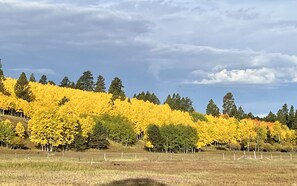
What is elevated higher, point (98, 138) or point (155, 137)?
point (155, 137)

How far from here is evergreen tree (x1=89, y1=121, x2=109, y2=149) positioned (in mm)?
156125

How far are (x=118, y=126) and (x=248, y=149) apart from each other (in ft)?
206

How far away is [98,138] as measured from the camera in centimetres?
15638

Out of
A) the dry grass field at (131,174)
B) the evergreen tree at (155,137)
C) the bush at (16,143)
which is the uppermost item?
the evergreen tree at (155,137)

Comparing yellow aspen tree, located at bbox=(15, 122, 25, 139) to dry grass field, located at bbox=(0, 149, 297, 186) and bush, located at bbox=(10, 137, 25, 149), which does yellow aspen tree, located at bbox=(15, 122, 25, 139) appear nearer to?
bush, located at bbox=(10, 137, 25, 149)

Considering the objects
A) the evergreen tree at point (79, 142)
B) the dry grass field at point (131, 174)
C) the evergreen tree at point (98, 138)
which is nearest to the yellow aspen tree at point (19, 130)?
the evergreen tree at point (79, 142)

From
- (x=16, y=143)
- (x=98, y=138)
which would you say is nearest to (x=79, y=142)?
(x=98, y=138)

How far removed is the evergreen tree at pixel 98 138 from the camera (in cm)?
15612

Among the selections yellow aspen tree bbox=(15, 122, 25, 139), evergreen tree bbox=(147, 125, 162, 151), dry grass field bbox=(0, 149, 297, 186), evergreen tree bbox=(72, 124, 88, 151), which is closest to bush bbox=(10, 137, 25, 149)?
yellow aspen tree bbox=(15, 122, 25, 139)

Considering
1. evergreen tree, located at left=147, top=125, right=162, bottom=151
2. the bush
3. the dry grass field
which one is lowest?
the dry grass field

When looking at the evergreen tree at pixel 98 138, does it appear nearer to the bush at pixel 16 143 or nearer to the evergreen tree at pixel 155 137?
the evergreen tree at pixel 155 137

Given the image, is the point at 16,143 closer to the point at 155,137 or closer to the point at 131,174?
the point at 155,137

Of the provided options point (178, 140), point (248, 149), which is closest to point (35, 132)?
point (178, 140)

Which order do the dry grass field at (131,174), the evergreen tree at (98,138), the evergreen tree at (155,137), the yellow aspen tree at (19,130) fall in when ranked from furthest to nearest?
the evergreen tree at (155,137), the evergreen tree at (98,138), the yellow aspen tree at (19,130), the dry grass field at (131,174)
